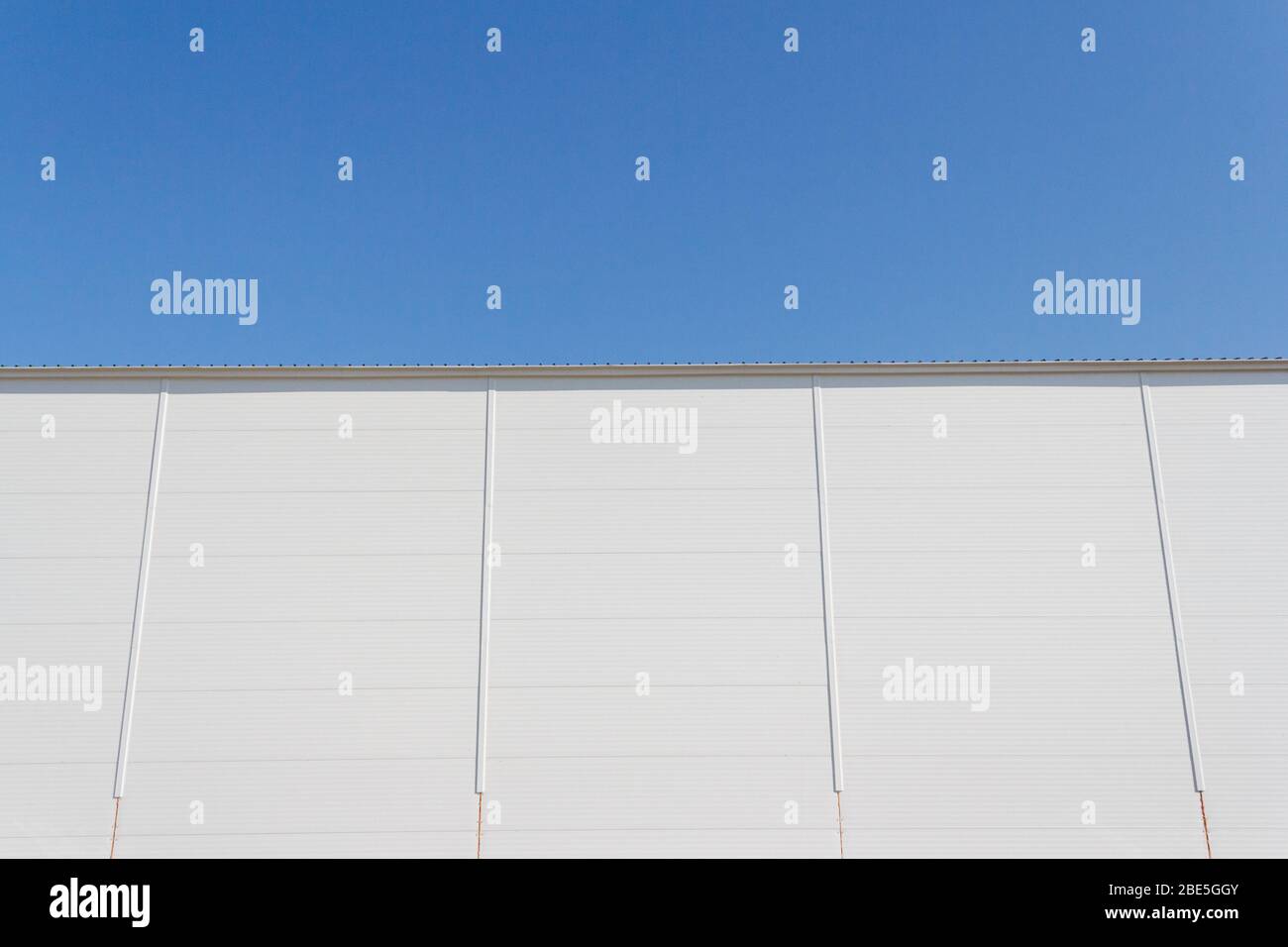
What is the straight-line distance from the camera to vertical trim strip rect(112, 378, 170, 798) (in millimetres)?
10216

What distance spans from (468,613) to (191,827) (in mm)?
3779

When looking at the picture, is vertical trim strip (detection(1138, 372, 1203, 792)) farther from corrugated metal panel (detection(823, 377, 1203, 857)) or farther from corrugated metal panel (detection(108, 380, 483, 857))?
corrugated metal panel (detection(108, 380, 483, 857))

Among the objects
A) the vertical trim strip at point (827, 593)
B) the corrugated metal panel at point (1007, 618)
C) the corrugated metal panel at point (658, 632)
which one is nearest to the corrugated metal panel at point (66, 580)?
the corrugated metal panel at point (658, 632)

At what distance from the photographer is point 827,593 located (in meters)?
10.7

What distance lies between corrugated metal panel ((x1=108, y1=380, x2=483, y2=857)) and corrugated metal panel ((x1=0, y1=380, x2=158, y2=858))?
0.37 metres

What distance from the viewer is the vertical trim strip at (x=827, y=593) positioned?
33.4 feet

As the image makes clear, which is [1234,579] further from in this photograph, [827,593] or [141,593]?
[141,593]

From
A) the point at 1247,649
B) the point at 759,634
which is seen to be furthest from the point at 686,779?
the point at 1247,649

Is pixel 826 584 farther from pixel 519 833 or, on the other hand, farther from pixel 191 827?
pixel 191 827

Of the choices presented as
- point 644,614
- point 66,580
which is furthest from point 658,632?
point 66,580

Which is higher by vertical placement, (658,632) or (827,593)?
(827,593)

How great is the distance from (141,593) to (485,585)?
4.09 metres

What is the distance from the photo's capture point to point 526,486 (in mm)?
11141

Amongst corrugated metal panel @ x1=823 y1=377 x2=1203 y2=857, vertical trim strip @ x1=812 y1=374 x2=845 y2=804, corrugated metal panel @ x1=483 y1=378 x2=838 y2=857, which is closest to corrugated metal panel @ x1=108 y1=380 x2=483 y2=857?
corrugated metal panel @ x1=483 y1=378 x2=838 y2=857
